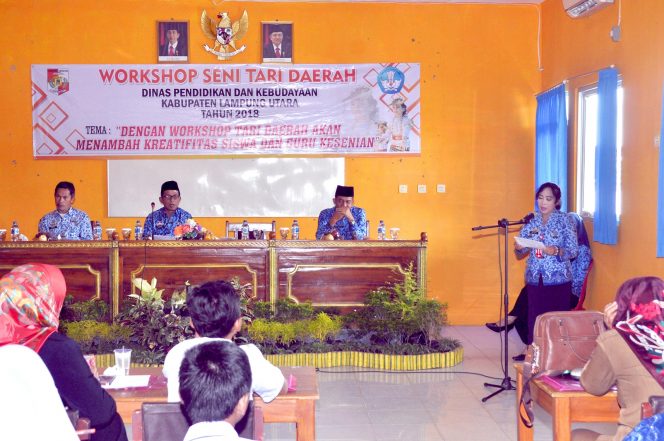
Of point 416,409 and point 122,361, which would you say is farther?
point 416,409

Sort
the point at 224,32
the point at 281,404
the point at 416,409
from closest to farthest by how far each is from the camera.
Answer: the point at 281,404, the point at 416,409, the point at 224,32

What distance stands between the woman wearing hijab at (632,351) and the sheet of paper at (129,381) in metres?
1.90

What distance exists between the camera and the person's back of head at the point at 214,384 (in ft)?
6.79

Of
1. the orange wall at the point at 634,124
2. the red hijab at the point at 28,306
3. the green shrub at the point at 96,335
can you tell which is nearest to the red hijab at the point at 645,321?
the red hijab at the point at 28,306

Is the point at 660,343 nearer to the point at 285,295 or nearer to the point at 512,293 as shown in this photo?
the point at 285,295

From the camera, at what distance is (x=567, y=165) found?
807 cm

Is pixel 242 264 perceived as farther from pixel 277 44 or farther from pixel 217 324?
pixel 217 324

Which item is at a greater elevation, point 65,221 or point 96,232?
point 65,221

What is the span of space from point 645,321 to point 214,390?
68.2 inches

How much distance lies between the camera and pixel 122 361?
12.1ft

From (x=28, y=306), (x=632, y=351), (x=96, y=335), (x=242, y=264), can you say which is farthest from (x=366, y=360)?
(x=28, y=306)

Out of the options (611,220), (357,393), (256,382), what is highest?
(611,220)

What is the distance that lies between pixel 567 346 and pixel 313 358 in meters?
3.50

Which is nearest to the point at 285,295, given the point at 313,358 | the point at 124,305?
the point at 313,358
